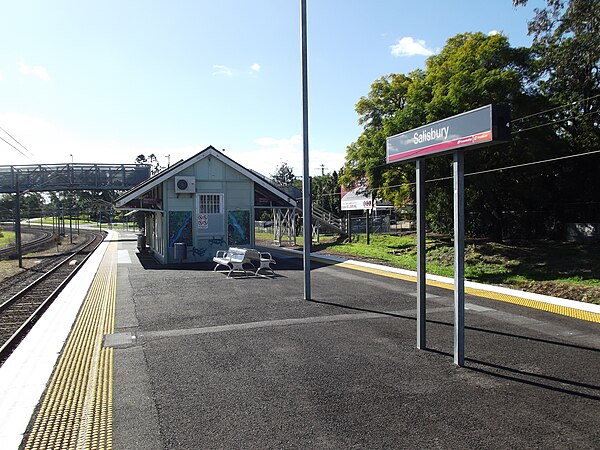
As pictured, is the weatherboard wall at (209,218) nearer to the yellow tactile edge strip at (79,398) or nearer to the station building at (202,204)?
the station building at (202,204)

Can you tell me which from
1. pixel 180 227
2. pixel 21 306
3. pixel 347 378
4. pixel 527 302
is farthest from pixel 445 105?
pixel 21 306

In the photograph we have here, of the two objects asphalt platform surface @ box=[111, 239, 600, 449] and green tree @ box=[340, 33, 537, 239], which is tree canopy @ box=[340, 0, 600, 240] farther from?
asphalt platform surface @ box=[111, 239, 600, 449]

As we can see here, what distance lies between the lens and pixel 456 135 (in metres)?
6.27

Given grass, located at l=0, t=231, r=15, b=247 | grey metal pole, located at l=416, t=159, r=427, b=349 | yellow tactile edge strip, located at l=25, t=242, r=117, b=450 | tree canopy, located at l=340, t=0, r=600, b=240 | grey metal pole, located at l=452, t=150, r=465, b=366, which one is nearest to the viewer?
yellow tactile edge strip, located at l=25, t=242, r=117, b=450

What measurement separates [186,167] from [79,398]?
16.6 m

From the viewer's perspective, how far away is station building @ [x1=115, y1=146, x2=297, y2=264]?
2070 cm

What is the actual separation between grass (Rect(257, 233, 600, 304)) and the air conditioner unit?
8.32 m

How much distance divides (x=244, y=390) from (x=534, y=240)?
22754mm

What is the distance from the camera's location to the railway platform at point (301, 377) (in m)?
4.37

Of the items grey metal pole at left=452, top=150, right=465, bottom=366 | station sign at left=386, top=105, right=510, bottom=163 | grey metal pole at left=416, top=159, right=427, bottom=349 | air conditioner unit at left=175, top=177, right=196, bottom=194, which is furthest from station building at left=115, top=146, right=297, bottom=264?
grey metal pole at left=452, top=150, right=465, bottom=366

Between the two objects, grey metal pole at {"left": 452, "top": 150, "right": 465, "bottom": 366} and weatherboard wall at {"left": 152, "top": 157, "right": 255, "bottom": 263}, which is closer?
grey metal pole at {"left": 452, "top": 150, "right": 465, "bottom": 366}

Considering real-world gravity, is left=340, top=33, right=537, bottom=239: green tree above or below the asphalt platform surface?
above

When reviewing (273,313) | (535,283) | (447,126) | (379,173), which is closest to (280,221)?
(379,173)

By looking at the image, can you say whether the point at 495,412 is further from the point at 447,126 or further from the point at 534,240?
the point at 534,240
